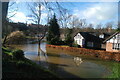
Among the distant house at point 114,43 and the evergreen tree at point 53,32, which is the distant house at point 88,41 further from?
the distant house at point 114,43

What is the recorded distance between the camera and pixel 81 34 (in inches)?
624

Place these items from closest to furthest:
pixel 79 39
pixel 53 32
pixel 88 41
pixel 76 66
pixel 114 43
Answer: pixel 76 66, pixel 114 43, pixel 88 41, pixel 79 39, pixel 53 32

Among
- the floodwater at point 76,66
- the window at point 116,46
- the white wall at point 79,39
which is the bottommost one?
the floodwater at point 76,66

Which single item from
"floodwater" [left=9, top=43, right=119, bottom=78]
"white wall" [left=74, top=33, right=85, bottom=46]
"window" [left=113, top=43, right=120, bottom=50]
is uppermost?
"white wall" [left=74, top=33, right=85, bottom=46]

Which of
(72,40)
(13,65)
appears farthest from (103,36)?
(13,65)

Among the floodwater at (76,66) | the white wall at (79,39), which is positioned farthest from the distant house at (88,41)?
the floodwater at (76,66)

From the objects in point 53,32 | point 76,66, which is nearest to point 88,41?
point 53,32

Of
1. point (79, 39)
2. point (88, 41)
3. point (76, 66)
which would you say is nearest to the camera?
point (76, 66)

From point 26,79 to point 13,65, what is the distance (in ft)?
2.73

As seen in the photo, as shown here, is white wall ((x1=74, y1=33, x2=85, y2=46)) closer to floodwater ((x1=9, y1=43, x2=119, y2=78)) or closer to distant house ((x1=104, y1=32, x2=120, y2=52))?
distant house ((x1=104, y1=32, x2=120, y2=52))

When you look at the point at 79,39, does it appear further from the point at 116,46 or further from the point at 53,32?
the point at 116,46

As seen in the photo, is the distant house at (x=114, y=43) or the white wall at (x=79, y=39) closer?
the distant house at (x=114, y=43)

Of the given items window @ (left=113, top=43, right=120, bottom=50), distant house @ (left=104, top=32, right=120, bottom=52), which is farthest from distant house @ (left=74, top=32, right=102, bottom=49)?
window @ (left=113, top=43, right=120, bottom=50)

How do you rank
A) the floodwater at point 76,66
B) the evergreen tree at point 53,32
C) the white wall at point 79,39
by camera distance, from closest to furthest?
the floodwater at point 76,66
the white wall at point 79,39
the evergreen tree at point 53,32
